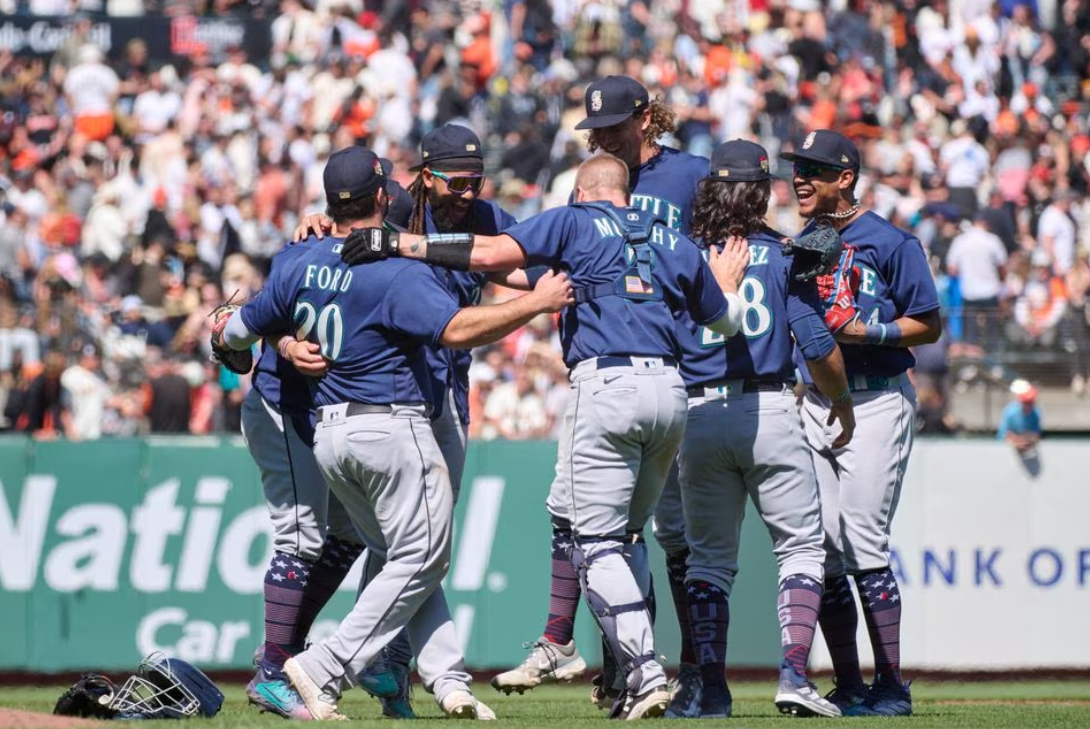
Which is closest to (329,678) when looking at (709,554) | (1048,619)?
(709,554)

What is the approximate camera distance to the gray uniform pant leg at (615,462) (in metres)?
7.11

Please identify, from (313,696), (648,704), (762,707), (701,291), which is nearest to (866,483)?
(701,291)

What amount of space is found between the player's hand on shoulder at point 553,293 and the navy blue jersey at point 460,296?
1.00m

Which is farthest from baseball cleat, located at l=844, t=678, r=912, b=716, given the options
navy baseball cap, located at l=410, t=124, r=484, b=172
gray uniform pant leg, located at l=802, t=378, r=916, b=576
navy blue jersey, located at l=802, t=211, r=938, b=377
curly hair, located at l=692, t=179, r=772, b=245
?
navy baseball cap, located at l=410, t=124, r=484, b=172

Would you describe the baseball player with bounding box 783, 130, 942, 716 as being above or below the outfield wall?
above

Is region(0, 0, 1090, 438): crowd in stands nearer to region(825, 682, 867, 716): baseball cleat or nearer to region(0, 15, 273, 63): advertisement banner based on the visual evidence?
region(0, 15, 273, 63): advertisement banner

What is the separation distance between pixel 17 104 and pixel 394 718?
17071mm

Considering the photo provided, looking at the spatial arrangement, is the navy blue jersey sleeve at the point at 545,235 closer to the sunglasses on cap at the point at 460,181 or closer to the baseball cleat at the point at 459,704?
the sunglasses on cap at the point at 460,181

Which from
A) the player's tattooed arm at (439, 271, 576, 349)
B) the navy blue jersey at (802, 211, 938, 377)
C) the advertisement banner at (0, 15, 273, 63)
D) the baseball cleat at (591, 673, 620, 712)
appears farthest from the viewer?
the advertisement banner at (0, 15, 273, 63)

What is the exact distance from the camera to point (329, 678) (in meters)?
7.09

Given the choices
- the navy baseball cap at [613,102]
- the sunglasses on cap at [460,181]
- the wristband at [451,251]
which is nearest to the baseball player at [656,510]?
the navy baseball cap at [613,102]

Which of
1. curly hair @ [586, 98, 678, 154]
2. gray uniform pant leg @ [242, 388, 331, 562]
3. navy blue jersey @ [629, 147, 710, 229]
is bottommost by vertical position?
gray uniform pant leg @ [242, 388, 331, 562]

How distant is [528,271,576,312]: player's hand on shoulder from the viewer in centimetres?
695

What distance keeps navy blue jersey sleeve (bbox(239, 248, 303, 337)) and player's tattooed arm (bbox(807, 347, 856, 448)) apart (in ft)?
7.39
